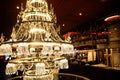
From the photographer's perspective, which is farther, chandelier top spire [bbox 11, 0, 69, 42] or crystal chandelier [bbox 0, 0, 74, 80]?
chandelier top spire [bbox 11, 0, 69, 42]

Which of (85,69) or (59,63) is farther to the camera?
(85,69)

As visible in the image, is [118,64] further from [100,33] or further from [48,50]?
[48,50]

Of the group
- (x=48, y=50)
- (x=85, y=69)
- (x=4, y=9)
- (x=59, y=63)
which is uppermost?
(x=4, y=9)

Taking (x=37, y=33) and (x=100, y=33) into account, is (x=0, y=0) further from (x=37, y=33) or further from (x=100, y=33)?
(x=100, y=33)

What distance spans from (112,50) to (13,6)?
496 cm

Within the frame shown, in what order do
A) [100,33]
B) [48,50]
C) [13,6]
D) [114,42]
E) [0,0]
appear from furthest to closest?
[100,33] < [114,42] < [13,6] < [0,0] < [48,50]

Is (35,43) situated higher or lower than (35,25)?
lower

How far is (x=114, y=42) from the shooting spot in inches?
296

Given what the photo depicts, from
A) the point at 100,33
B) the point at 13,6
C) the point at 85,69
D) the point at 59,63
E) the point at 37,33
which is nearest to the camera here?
the point at 37,33

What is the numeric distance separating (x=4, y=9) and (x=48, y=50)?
3827mm

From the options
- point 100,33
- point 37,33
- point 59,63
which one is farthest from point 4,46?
point 100,33

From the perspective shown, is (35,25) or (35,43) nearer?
(35,43)

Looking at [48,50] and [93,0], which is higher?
[93,0]

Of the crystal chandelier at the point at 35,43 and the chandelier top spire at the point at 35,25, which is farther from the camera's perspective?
the chandelier top spire at the point at 35,25
